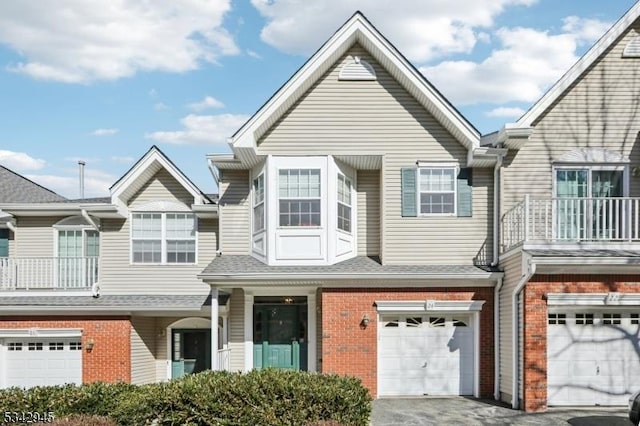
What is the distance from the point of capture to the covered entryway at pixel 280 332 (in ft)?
54.0

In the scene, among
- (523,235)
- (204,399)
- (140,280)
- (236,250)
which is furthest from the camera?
(140,280)

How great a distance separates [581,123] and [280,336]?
384 inches

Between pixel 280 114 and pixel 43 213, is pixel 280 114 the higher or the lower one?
the higher one

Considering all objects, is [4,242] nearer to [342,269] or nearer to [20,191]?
[20,191]

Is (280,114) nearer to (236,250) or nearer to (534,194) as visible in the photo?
(236,250)

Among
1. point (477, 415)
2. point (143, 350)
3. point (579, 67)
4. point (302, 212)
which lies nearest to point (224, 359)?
point (143, 350)

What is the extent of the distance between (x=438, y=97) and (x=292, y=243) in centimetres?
526

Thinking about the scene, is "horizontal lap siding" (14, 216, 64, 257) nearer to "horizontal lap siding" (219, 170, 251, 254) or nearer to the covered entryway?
"horizontal lap siding" (219, 170, 251, 254)

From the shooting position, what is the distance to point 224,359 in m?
15.6

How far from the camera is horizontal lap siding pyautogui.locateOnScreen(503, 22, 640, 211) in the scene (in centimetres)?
1576

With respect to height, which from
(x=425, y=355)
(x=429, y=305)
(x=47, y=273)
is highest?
(x=47, y=273)

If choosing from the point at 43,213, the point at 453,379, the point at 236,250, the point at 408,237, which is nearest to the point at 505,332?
the point at 453,379

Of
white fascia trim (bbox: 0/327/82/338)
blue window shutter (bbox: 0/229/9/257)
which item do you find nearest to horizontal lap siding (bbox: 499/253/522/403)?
white fascia trim (bbox: 0/327/82/338)

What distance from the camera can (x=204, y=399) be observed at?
1039 cm
